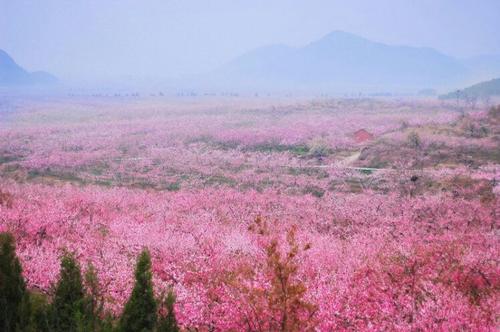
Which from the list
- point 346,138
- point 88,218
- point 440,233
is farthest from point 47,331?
point 346,138

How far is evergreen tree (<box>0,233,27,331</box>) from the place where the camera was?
9.06m

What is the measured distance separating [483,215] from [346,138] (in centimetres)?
4054

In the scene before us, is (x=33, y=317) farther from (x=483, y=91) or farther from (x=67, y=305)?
(x=483, y=91)

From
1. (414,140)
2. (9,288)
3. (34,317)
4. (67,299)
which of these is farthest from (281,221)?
(414,140)

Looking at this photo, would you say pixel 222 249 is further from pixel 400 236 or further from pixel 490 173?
pixel 490 173

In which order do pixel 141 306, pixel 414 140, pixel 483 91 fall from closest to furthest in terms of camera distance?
pixel 141 306
pixel 414 140
pixel 483 91

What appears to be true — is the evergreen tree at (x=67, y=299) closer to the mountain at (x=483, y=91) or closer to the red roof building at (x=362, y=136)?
the red roof building at (x=362, y=136)

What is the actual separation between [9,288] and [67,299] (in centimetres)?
117

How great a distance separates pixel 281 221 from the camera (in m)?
24.2

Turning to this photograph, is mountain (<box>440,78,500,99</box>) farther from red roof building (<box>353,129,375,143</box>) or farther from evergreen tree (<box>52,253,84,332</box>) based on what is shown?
evergreen tree (<box>52,253,84,332</box>)

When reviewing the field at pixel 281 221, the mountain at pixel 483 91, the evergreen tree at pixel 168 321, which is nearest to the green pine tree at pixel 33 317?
the evergreen tree at pixel 168 321

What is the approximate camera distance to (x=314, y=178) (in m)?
41.5

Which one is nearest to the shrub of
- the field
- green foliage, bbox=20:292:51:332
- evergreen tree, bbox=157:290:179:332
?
the field

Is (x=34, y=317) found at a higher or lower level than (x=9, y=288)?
lower
